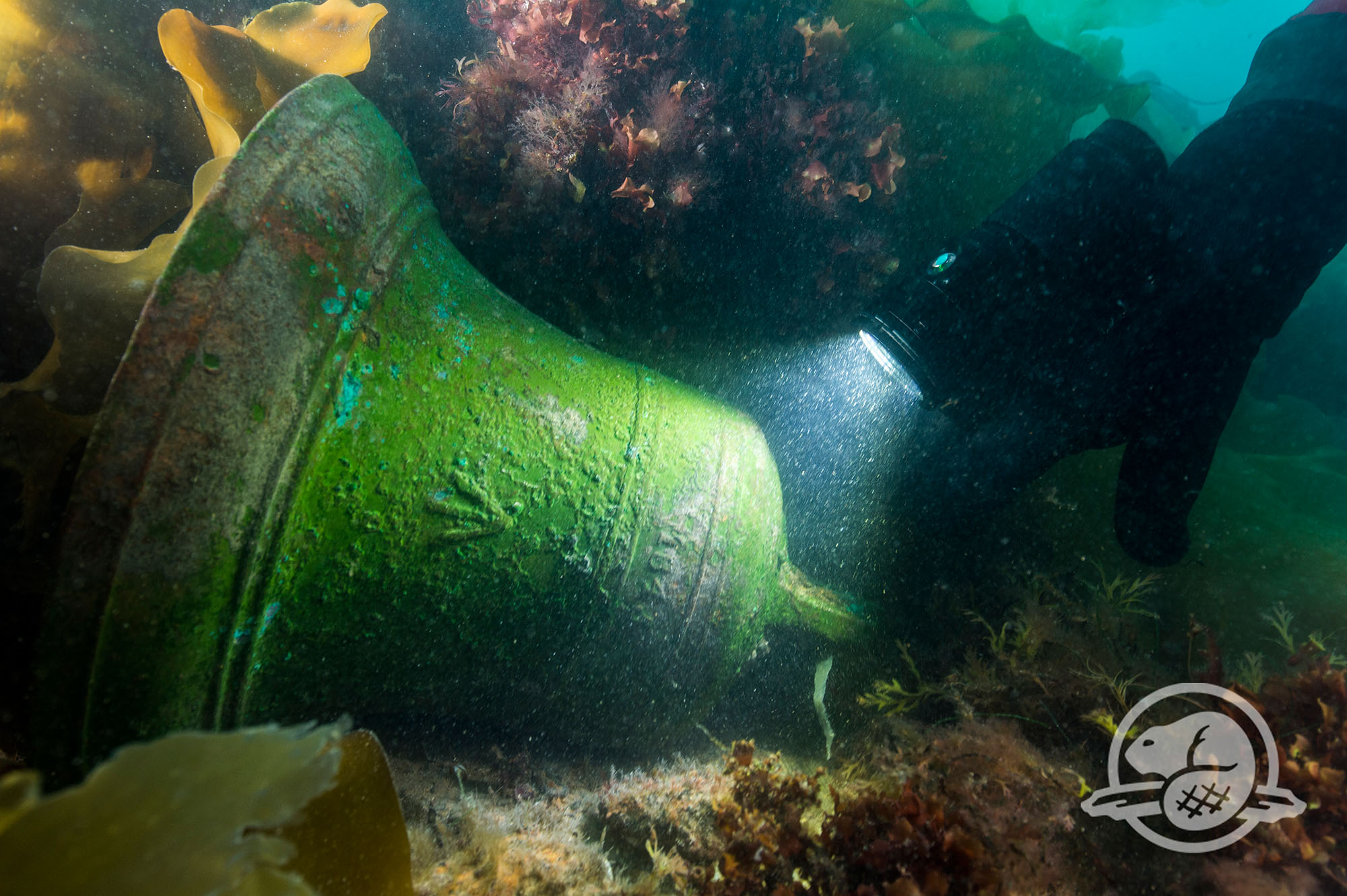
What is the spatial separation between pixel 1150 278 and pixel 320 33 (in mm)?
4487

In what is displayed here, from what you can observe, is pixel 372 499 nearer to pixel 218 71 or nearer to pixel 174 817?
pixel 174 817

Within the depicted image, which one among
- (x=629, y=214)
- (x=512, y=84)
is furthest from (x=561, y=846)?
(x=512, y=84)

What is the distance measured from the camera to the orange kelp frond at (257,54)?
2.19 meters

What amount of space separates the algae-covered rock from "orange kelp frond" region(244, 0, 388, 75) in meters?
2.81

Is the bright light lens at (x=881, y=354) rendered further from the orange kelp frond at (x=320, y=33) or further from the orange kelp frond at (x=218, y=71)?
the orange kelp frond at (x=218, y=71)

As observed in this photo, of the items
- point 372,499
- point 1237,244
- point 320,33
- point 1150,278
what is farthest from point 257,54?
point 1237,244

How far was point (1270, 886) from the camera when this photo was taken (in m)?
1.80

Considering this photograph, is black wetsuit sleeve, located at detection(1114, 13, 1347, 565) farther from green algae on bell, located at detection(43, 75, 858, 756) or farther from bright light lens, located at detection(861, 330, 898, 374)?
green algae on bell, located at detection(43, 75, 858, 756)

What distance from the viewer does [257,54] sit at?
7.68ft

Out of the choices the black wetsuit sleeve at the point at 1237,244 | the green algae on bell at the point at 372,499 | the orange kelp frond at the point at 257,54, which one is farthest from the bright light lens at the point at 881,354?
the orange kelp frond at the point at 257,54

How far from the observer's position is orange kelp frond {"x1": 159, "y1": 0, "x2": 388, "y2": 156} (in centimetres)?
219

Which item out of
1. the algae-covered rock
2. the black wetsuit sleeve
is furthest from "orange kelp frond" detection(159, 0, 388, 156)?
the black wetsuit sleeve

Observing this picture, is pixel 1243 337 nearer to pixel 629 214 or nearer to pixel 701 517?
pixel 701 517

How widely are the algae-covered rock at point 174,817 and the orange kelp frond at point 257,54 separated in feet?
8.02
